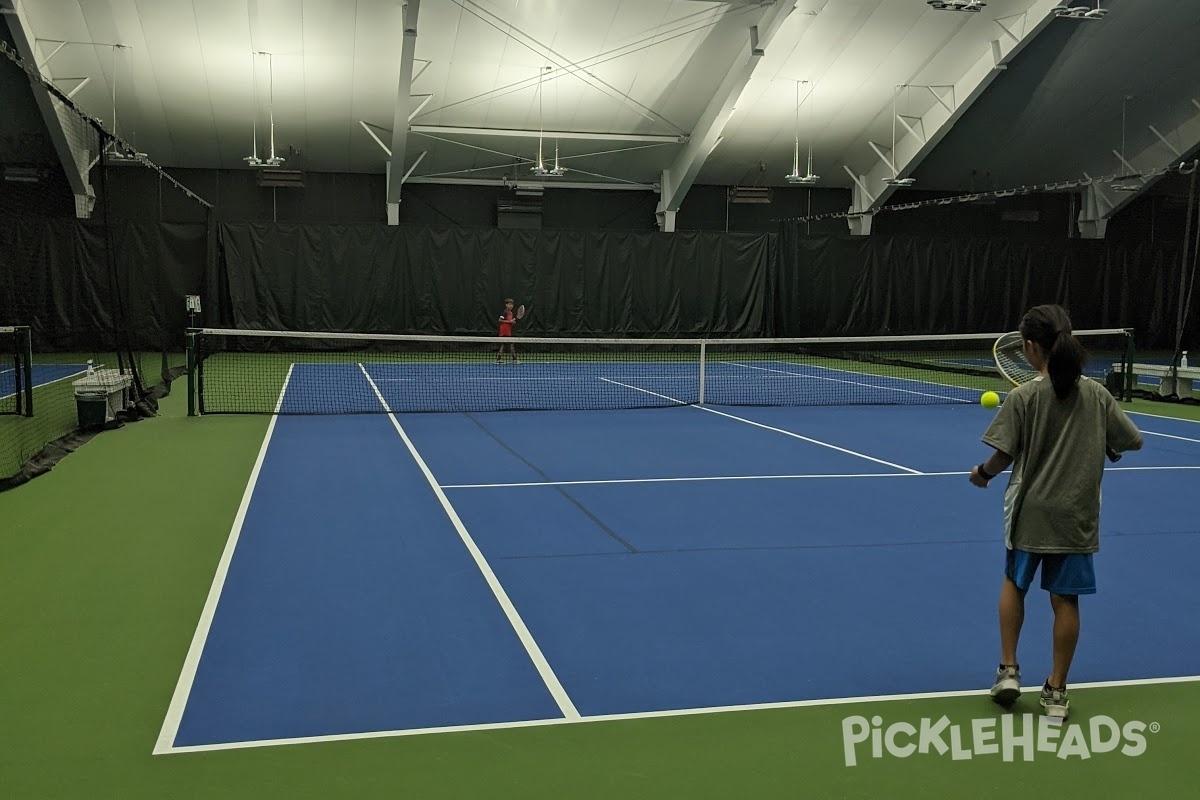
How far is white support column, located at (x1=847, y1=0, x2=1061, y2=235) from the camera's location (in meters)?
19.9

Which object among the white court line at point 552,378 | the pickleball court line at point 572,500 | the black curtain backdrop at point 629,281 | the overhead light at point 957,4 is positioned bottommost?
the pickleball court line at point 572,500

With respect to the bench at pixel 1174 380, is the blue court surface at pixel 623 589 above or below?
below

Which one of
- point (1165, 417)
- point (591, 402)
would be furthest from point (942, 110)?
point (591, 402)

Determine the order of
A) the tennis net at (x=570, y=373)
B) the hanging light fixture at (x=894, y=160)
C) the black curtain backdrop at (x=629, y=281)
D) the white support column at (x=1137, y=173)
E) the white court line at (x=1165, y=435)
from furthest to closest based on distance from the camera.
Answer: the black curtain backdrop at (x=629, y=281)
the white support column at (x=1137, y=173)
the hanging light fixture at (x=894, y=160)
the tennis net at (x=570, y=373)
the white court line at (x=1165, y=435)

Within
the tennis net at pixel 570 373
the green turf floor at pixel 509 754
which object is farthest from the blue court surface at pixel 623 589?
the tennis net at pixel 570 373

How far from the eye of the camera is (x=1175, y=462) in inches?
354

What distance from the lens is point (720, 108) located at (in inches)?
859

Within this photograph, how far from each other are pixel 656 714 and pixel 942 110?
21739mm

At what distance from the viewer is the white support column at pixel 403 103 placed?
17748 mm

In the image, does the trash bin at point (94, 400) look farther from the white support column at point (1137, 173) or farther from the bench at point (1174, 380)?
the white support column at point (1137, 173)

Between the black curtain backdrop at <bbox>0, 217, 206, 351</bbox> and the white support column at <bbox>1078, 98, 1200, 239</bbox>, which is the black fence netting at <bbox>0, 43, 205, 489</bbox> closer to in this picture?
the black curtain backdrop at <bbox>0, 217, 206, 351</bbox>

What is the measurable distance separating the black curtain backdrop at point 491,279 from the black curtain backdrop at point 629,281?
0.03 m

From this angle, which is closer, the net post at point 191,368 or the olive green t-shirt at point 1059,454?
the olive green t-shirt at point 1059,454

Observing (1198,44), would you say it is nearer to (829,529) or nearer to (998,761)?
(829,529)
